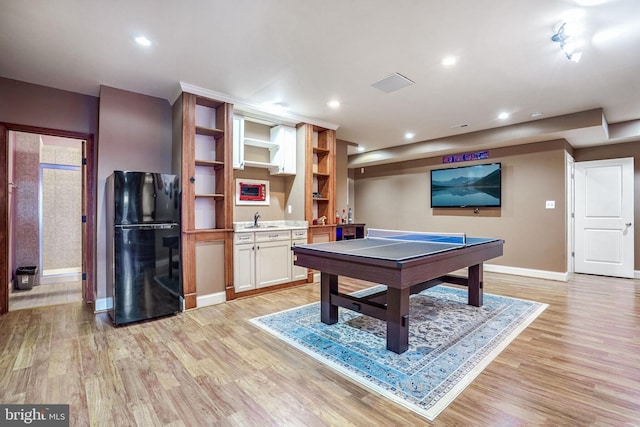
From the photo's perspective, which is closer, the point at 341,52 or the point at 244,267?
the point at 341,52

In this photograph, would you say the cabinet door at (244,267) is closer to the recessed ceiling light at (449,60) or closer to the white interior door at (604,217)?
the recessed ceiling light at (449,60)

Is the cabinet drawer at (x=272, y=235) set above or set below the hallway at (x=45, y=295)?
above

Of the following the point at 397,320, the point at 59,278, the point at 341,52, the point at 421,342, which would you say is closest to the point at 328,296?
the point at 397,320

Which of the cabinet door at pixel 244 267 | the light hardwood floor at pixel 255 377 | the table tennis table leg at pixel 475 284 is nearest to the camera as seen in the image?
the light hardwood floor at pixel 255 377

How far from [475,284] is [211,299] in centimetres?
328

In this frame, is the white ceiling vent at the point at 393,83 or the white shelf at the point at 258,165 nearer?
the white ceiling vent at the point at 393,83

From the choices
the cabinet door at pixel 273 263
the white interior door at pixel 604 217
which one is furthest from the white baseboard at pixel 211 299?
the white interior door at pixel 604 217

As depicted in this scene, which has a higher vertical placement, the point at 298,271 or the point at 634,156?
the point at 634,156

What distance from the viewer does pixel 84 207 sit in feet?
13.1

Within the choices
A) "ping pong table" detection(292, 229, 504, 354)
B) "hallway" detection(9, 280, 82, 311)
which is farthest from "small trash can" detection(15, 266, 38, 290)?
"ping pong table" detection(292, 229, 504, 354)

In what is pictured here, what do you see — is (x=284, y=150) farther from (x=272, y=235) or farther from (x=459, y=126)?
A: (x=459, y=126)

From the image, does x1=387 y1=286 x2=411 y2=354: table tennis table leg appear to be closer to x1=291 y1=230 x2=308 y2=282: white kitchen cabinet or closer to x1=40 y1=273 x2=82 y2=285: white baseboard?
x1=291 y1=230 x2=308 y2=282: white kitchen cabinet

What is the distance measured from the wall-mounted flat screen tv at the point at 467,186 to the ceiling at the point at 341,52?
153 centimetres

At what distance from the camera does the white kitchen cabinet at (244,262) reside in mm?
3951
